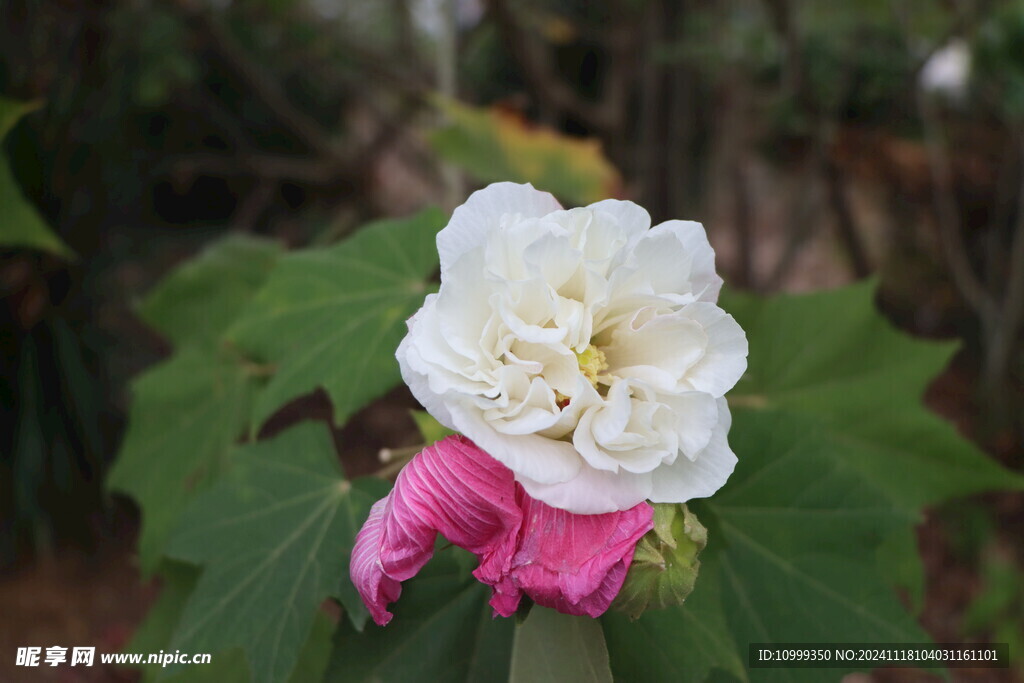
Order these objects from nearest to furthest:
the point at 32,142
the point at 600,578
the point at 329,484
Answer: the point at 600,578, the point at 329,484, the point at 32,142

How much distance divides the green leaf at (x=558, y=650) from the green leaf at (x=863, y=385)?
1.39ft

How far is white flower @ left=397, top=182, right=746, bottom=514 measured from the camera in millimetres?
399

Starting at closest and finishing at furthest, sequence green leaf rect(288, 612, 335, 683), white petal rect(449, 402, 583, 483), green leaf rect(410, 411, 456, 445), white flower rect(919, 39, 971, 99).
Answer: white petal rect(449, 402, 583, 483)
green leaf rect(410, 411, 456, 445)
green leaf rect(288, 612, 335, 683)
white flower rect(919, 39, 971, 99)

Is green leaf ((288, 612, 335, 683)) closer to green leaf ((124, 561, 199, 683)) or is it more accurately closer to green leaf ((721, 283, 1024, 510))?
green leaf ((124, 561, 199, 683))

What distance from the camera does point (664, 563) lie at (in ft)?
1.33

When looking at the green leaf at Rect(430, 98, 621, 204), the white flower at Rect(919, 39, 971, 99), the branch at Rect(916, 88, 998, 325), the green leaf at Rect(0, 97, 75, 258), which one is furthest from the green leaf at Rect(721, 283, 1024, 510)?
the white flower at Rect(919, 39, 971, 99)

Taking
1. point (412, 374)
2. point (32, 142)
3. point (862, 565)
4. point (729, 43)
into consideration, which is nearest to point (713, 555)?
point (862, 565)

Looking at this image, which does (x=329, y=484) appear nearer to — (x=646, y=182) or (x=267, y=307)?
(x=267, y=307)

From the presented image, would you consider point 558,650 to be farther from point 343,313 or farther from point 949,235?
point 949,235

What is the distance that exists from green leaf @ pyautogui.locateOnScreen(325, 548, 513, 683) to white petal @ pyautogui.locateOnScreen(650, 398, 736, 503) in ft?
0.62

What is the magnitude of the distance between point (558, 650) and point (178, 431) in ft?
2.07

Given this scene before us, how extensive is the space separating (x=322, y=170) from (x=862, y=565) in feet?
5.48

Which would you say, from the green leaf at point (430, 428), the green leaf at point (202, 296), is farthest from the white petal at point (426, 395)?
the green leaf at point (202, 296)

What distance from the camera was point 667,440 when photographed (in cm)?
41
